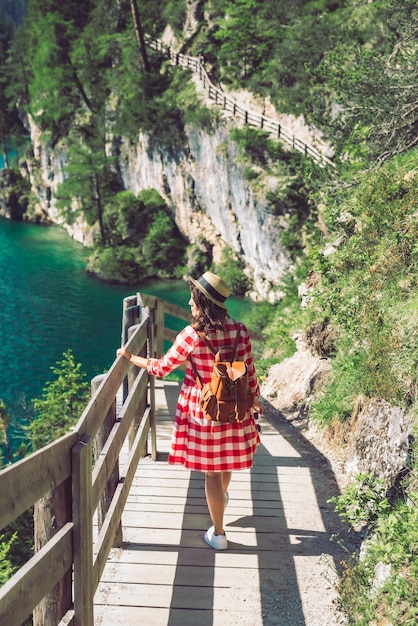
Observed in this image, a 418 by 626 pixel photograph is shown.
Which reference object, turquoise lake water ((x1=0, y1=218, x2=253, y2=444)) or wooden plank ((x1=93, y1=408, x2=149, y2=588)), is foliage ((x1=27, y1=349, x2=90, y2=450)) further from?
wooden plank ((x1=93, y1=408, x2=149, y2=588))

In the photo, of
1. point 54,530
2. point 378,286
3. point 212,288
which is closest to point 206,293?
point 212,288

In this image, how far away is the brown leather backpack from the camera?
3.71m

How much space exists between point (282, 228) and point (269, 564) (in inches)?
1000

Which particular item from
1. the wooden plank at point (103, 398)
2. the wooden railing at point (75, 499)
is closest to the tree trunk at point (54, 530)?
the wooden railing at point (75, 499)

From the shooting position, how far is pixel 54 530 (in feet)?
8.38

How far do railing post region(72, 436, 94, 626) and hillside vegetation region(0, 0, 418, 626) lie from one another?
1.54 meters

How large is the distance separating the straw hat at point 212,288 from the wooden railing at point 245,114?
2166 cm

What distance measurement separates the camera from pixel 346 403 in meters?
5.73

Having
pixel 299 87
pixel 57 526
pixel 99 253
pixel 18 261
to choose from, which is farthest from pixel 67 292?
pixel 57 526

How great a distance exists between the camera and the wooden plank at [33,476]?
6.33 feet

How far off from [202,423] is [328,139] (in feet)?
79.6

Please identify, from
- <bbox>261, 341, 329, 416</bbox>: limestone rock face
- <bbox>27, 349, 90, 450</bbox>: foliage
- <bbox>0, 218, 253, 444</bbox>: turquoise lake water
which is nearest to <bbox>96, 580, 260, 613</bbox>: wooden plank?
<bbox>261, 341, 329, 416</bbox>: limestone rock face

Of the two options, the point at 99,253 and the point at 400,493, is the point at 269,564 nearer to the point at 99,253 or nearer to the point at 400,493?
the point at 400,493

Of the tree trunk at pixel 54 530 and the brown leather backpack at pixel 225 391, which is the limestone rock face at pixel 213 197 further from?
the tree trunk at pixel 54 530
